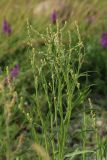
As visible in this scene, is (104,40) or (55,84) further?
(104,40)

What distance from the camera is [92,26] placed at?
5543mm

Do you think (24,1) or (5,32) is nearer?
(5,32)

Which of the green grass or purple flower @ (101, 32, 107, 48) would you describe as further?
purple flower @ (101, 32, 107, 48)

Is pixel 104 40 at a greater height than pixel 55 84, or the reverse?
pixel 104 40

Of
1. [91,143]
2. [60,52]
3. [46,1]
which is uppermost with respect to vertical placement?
Result: [46,1]

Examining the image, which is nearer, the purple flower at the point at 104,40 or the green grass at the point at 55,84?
the green grass at the point at 55,84

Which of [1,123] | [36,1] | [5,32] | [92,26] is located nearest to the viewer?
[1,123]

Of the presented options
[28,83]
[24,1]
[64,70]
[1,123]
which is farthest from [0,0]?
[64,70]

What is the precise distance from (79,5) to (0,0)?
900mm

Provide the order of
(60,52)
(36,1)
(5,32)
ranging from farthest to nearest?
1. (36,1)
2. (5,32)
3. (60,52)

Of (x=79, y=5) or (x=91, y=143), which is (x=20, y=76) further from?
(x=79, y=5)

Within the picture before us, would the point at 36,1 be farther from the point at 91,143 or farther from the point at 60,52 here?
the point at 60,52

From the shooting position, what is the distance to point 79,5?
5977 mm

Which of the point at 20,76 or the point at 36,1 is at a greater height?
the point at 36,1
